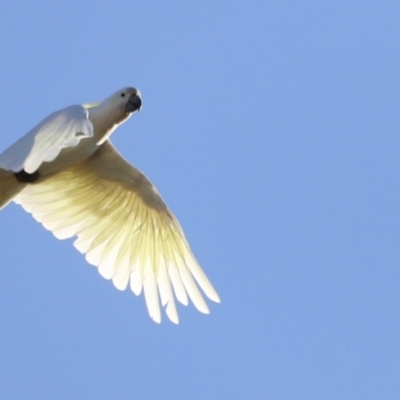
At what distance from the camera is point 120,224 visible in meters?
9.94

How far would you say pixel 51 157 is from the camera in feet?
22.6

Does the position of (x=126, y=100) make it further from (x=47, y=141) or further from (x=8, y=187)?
(x=47, y=141)

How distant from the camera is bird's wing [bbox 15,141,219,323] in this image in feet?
31.1

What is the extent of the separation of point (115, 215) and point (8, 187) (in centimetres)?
129

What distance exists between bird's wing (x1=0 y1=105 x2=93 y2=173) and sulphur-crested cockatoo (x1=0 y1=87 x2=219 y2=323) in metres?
1.43

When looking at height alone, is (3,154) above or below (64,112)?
below

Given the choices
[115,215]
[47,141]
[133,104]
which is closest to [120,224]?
[115,215]

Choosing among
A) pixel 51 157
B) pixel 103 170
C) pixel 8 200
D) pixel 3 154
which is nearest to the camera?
pixel 51 157

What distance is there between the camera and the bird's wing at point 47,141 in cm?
698

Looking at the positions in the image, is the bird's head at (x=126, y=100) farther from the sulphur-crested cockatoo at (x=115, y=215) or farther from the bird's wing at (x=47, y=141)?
the bird's wing at (x=47, y=141)

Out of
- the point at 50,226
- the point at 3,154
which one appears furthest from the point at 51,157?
the point at 50,226

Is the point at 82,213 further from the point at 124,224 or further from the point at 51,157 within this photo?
the point at 51,157

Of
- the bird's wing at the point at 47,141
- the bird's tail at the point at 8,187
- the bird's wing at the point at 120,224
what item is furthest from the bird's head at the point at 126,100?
the bird's wing at the point at 47,141

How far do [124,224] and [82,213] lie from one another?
0.39 metres
